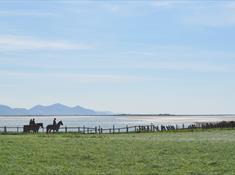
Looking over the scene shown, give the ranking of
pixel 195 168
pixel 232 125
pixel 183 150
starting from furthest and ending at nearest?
pixel 232 125 < pixel 183 150 < pixel 195 168

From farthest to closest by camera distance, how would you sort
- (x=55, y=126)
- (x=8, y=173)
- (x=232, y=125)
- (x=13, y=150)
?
(x=232, y=125), (x=55, y=126), (x=13, y=150), (x=8, y=173)

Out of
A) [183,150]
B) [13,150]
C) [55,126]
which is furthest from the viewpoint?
[55,126]

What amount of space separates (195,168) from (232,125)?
67658 mm

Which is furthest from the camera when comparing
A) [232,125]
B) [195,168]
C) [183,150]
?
[232,125]

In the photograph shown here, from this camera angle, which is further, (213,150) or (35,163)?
(213,150)

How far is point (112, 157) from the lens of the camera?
27.6 m

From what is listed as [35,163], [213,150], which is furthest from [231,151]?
[35,163]

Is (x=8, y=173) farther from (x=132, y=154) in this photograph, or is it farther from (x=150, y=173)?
(x=132, y=154)

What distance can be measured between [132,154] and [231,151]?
5928 millimetres

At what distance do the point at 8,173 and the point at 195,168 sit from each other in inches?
323

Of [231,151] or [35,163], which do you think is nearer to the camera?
[35,163]

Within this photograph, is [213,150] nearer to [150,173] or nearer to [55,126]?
[150,173]

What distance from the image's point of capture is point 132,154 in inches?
1151

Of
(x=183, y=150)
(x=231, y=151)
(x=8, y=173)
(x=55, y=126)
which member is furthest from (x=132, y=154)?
(x=55, y=126)
